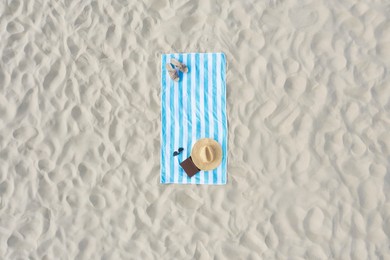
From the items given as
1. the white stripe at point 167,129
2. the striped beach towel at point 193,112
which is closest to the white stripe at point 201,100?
the striped beach towel at point 193,112

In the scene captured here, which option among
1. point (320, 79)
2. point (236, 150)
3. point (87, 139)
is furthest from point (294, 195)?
point (87, 139)

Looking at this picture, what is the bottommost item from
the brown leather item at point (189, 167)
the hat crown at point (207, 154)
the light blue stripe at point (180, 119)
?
the brown leather item at point (189, 167)

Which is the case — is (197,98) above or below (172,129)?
above

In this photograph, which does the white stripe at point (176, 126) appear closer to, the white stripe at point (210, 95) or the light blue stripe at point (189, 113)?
the light blue stripe at point (189, 113)

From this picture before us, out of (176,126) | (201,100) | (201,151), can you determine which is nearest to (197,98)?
(201,100)

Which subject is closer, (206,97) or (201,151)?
(201,151)

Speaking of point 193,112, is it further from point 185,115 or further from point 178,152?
point 178,152
